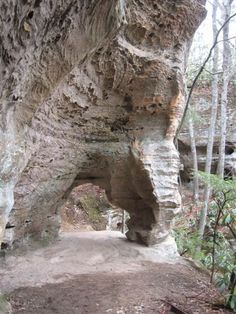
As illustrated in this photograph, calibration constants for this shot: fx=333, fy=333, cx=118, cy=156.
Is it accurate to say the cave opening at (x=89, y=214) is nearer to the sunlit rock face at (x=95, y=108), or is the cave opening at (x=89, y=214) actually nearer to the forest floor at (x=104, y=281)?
the sunlit rock face at (x=95, y=108)

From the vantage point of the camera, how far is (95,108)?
6223 mm

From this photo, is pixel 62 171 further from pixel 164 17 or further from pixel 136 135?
pixel 164 17

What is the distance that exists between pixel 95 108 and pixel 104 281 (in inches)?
120

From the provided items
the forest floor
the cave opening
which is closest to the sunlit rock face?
the forest floor

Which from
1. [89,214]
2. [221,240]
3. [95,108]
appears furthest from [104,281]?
[89,214]

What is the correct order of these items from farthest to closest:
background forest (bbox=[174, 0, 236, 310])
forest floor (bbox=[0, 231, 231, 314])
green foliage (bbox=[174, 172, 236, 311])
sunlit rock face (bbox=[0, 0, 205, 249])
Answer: background forest (bbox=[174, 0, 236, 310])
green foliage (bbox=[174, 172, 236, 311])
forest floor (bbox=[0, 231, 231, 314])
sunlit rock face (bbox=[0, 0, 205, 249])

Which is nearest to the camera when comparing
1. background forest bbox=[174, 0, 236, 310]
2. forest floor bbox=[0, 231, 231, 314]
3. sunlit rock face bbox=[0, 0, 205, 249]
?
sunlit rock face bbox=[0, 0, 205, 249]

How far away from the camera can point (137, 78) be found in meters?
5.98

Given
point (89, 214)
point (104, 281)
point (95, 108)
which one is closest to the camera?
point (104, 281)

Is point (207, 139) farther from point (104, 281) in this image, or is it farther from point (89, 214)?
point (104, 281)

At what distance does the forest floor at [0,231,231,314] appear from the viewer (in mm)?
4078

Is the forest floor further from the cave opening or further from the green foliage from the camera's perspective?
the cave opening

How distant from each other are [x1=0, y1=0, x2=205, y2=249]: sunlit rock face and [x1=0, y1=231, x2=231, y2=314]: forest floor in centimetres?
55

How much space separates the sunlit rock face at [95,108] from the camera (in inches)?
116
